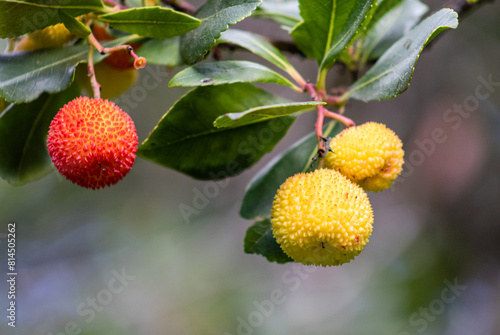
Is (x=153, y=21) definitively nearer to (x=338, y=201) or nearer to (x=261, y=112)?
(x=261, y=112)

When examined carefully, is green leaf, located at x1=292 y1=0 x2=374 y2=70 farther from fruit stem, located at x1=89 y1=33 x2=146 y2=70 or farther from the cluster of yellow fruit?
fruit stem, located at x1=89 y1=33 x2=146 y2=70

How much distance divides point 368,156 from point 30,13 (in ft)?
1.91

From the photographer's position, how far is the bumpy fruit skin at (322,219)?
26.4 inches

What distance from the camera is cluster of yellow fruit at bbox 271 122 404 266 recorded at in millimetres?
673

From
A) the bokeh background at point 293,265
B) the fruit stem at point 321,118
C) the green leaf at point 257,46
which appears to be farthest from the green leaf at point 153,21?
the bokeh background at point 293,265

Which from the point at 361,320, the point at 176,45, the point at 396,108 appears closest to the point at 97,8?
Answer: the point at 176,45

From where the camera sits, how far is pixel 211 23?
29.7 inches

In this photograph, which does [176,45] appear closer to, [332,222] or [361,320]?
[332,222]

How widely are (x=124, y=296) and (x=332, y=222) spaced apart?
2001mm

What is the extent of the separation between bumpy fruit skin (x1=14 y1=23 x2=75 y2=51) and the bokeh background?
156 cm

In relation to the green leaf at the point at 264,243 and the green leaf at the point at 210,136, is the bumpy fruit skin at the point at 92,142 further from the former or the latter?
the green leaf at the point at 264,243

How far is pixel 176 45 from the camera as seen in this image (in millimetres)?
863

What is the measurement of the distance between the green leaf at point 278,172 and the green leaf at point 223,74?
19cm

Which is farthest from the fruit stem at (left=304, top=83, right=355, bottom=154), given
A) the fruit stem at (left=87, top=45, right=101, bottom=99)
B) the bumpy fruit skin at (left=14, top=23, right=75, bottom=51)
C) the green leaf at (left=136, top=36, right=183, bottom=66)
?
the bumpy fruit skin at (left=14, top=23, right=75, bottom=51)
